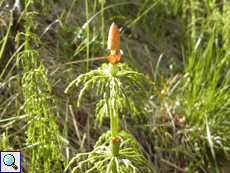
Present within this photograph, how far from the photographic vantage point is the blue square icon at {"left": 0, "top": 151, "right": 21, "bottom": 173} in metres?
1.47

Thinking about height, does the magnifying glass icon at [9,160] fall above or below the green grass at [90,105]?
below

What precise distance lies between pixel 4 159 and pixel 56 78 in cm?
82

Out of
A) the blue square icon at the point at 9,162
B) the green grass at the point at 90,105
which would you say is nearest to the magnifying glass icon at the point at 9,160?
the blue square icon at the point at 9,162

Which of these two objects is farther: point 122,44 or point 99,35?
point 122,44

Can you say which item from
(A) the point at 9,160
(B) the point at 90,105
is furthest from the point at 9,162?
(B) the point at 90,105

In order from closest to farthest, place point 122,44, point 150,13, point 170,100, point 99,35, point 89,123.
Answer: point 89,123
point 170,100
point 99,35
point 122,44
point 150,13

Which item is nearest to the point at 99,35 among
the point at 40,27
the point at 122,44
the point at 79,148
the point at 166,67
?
the point at 122,44

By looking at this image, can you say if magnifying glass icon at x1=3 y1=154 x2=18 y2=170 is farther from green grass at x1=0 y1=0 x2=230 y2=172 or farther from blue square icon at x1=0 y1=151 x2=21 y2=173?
A: green grass at x1=0 y1=0 x2=230 y2=172

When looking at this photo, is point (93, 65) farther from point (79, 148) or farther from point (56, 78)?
point (79, 148)

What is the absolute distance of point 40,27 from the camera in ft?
7.89

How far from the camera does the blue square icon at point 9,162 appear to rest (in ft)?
4.82

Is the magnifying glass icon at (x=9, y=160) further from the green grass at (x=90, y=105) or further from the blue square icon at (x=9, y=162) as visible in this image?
the green grass at (x=90, y=105)

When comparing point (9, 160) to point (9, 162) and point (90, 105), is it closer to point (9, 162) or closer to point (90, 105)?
point (9, 162)

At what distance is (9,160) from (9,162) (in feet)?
0.04
